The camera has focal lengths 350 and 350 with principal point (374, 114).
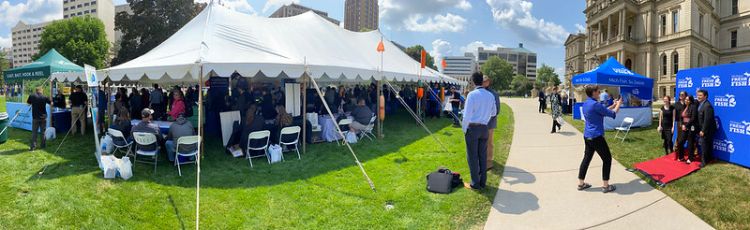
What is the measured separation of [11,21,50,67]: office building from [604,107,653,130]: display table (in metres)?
170

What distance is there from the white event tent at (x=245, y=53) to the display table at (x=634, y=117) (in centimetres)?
733

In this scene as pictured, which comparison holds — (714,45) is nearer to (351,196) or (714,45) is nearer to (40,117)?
(351,196)

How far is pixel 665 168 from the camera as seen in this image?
20.9ft

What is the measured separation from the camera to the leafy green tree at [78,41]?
36.4 meters

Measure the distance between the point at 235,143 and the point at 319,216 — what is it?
170 inches

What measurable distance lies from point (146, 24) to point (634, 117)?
30051mm

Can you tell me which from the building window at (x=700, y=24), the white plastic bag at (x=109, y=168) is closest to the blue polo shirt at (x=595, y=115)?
the white plastic bag at (x=109, y=168)

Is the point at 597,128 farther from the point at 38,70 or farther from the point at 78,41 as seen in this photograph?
the point at 78,41

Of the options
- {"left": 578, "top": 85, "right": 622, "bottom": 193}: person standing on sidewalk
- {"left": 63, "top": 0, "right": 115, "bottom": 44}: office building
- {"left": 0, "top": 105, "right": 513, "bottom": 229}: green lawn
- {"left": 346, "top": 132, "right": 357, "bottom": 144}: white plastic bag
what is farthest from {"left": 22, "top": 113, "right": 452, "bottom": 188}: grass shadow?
{"left": 63, "top": 0, "right": 115, "bottom": 44}: office building

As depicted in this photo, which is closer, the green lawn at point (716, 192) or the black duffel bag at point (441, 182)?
the green lawn at point (716, 192)

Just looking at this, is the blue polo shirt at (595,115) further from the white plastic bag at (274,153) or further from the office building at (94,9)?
the office building at (94,9)

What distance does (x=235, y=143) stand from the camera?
25.8 ft

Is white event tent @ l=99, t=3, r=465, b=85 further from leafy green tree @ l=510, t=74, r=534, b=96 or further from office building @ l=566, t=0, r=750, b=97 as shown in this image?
leafy green tree @ l=510, t=74, r=534, b=96

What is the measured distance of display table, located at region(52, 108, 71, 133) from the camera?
10555mm
